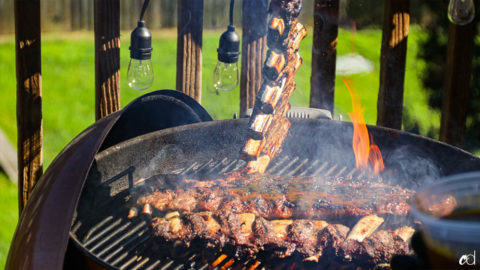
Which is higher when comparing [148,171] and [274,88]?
[274,88]

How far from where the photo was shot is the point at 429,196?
1388 mm

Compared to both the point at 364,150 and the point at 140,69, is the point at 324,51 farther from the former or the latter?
the point at 140,69

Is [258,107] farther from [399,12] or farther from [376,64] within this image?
[376,64]

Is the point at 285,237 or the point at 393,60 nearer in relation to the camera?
the point at 285,237

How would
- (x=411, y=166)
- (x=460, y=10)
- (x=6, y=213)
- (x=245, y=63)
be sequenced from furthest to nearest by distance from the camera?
(x=6, y=213)
(x=245, y=63)
(x=411, y=166)
(x=460, y=10)

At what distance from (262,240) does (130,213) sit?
0.68 metres

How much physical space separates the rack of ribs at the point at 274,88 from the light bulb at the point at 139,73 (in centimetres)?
100

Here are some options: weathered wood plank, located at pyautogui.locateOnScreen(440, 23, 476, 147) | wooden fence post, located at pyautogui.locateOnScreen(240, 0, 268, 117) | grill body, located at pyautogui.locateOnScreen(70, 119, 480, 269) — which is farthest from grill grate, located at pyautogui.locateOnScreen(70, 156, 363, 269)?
weathered wood plank, located at pyautogui.locateOnScreen(440, 23, 476, 147)

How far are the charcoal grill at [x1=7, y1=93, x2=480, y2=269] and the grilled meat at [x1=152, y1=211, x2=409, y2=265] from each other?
2.0 inches

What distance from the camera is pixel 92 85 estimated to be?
838 cm

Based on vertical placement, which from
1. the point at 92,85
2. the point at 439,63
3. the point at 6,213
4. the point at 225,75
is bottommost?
the point at 6,213

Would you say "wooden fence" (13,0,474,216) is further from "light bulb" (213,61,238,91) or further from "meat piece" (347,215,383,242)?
"meat piece" (347,215,383,242)

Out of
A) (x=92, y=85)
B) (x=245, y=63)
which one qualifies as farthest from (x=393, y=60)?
(x=92, y=85)

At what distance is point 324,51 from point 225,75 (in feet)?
2.38
